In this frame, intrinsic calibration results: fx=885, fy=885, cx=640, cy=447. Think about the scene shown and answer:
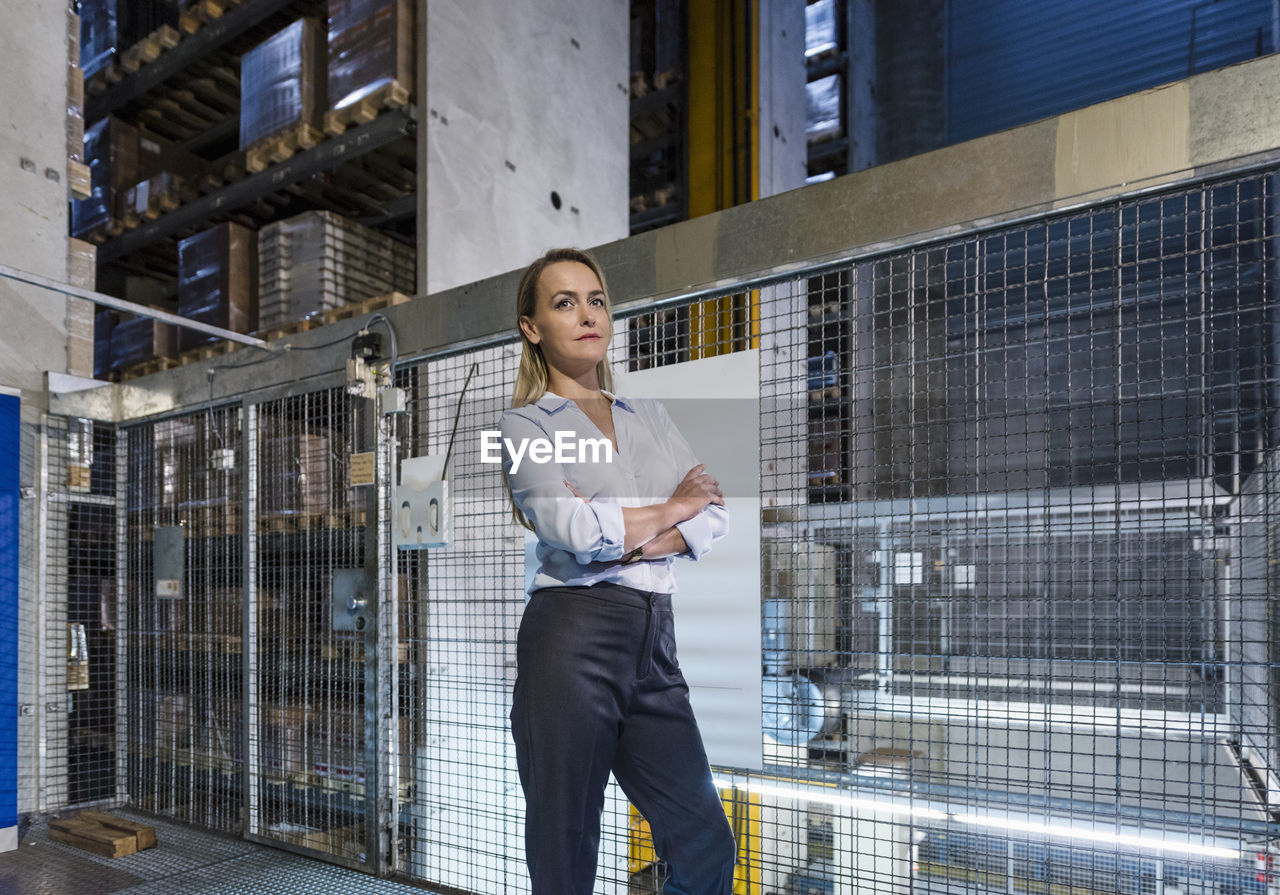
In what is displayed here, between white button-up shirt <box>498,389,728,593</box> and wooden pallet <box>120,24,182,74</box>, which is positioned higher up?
wooden pallet <box>120,24,182,74</box>

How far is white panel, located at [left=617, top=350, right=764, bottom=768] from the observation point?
107 inches

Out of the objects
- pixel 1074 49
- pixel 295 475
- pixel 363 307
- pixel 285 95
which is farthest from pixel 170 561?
pixel 1074 49

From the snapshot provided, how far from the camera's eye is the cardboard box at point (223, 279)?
225 inches

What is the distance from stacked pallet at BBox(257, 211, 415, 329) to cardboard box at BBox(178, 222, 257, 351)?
19 centimetres

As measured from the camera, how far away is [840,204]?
2.51 m

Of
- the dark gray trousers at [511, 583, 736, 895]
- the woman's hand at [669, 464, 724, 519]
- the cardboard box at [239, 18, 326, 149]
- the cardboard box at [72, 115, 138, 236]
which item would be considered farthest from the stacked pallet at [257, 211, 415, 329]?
the dark gray trousers at [511, 583, 736, 895]

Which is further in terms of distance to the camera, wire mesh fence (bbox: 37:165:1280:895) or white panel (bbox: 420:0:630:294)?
white panel (bbox: 420:0:630:294)

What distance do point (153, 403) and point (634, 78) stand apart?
478cm

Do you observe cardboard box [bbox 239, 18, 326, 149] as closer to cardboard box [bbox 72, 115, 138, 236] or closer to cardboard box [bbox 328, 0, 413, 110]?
cardboard box [bbox 328, 0, 413, 110]

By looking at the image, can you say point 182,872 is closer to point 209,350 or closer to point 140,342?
point 209,350

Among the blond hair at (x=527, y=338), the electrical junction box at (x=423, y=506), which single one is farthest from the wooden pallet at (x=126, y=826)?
the blond hair at (x=527, y=338)

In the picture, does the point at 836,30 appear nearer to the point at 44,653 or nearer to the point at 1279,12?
the point at 1279,12

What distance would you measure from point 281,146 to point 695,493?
4.77 m

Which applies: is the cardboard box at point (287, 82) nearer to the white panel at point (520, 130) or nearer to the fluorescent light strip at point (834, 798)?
the white panel at point (520, 130)
